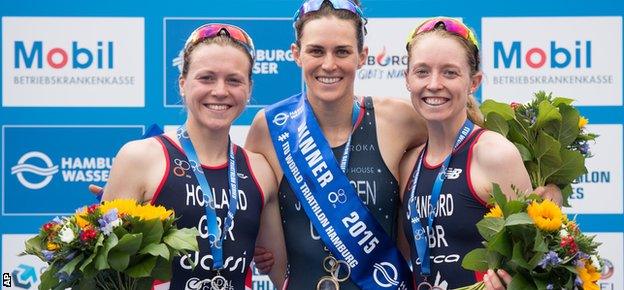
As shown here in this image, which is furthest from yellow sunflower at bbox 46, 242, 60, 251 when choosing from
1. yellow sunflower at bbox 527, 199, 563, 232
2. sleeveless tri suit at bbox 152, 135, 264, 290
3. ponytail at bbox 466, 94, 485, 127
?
ponytail at bbox 466, 94, 485, 127

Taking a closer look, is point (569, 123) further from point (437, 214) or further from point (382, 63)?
point (382, 63)

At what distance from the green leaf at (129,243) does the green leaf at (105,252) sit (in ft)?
0.07

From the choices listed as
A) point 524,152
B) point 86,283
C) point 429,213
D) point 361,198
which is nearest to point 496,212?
point 429,213

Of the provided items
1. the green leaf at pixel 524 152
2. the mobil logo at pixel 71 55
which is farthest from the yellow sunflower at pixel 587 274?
the mobil logo at pixel 71 55

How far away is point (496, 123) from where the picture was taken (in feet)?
13.9

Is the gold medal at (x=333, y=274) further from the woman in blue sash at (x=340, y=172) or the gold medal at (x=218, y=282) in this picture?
the gold medal at (x=218, y=282)

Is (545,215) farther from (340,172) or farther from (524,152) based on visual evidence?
(340,172)

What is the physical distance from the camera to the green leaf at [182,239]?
3500 mm

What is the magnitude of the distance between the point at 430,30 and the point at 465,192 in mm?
611

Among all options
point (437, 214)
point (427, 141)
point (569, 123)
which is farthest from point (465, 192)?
point (569, 123)

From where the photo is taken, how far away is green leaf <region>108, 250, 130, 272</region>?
3.43 m

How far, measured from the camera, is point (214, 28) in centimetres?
406

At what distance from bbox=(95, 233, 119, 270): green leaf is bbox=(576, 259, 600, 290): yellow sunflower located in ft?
4.64

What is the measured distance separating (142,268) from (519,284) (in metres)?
1.17
